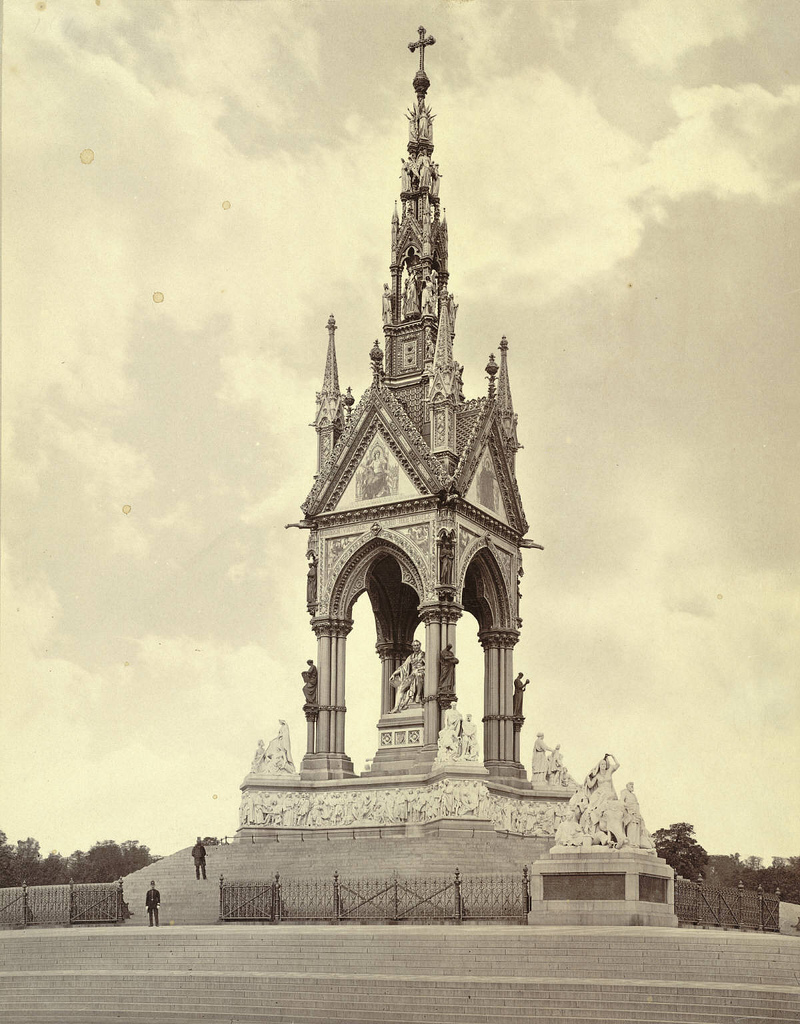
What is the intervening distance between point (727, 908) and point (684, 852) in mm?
17426

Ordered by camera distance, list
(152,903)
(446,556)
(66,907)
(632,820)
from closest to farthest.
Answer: (632,820), (152,903), (66,907), (446,556)

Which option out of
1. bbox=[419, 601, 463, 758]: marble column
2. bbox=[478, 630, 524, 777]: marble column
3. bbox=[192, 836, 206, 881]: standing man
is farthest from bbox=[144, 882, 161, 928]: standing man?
bbox=[478, 630, 524, 777]: marble column

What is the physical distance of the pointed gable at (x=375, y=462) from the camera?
113ft

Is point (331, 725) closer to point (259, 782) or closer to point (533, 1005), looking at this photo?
point (259, 782)

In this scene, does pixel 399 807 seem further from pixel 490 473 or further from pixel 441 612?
pixel 490 473

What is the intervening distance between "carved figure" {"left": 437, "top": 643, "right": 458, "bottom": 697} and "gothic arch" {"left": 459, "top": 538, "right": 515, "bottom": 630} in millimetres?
3238

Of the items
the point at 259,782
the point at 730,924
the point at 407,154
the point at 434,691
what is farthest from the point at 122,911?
the point at 407,154

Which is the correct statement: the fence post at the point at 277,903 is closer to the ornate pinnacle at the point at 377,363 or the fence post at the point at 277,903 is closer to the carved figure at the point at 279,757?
the carved figure at the point at 279,757

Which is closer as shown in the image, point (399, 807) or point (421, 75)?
point (399, 807)

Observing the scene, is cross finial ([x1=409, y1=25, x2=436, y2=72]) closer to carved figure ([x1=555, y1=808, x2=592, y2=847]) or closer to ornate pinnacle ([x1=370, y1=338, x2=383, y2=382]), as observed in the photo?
ornate pinnacle ([x1=370, y1=338, x2=383, y2=382])

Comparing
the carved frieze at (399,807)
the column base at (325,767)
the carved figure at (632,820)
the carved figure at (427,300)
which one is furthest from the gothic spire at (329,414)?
the carved figure at (632,820)

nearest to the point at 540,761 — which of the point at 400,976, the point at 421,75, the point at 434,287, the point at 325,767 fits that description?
the point at 325,767

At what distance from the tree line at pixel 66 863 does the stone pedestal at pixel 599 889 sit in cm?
2101

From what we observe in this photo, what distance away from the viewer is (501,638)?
36250 mm
